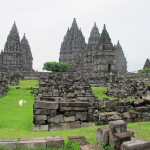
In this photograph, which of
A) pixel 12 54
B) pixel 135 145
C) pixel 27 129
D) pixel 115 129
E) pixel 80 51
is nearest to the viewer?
pixel 135 145

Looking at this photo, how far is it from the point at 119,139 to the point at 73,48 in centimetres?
6669

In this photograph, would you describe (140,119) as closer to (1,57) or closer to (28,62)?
(1,57)

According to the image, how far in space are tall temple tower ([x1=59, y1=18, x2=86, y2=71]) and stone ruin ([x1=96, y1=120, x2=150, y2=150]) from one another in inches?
2417

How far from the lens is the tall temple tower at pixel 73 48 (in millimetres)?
69938

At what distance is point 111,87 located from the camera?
24.7 metres

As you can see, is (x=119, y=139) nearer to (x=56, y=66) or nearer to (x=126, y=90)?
(x=126, y=90)

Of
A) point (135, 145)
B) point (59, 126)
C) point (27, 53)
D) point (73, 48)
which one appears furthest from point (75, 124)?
point (27, 53)

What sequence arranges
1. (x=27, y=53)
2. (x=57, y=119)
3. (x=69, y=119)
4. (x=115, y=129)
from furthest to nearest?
(x=27, y=53) → (x=69, y=119) → (x=57, y=119) → (x=115, y=129)

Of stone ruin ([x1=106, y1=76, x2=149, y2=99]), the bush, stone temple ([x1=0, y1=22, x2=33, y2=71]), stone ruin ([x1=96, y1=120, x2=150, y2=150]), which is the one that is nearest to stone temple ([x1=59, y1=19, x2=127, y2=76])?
the bush

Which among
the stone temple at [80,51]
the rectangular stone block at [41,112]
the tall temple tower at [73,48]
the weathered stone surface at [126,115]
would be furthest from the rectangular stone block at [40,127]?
the tall temple tower at [73,48]

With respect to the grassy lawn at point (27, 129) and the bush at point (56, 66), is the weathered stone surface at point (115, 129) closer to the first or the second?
the grassy lawn at point (27, 129)

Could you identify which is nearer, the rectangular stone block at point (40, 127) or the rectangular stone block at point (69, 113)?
the rectangular stone block at point (40, 127)

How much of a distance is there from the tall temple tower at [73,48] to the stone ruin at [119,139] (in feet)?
201

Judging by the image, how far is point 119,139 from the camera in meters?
5.29
